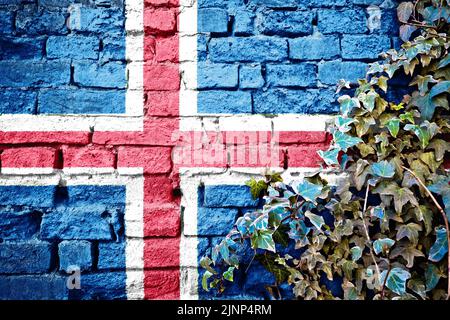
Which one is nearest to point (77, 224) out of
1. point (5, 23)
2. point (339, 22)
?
point (5, 23)

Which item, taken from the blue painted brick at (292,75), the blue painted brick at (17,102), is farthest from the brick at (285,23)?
the blue painted brick at (17,102)

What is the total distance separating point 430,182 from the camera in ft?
4.32

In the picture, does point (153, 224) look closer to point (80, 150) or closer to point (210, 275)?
point (210, 275)

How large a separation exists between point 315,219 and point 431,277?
0.45 metres

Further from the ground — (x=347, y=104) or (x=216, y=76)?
(x=216, y=76)

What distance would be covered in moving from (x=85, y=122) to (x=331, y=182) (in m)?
0.94

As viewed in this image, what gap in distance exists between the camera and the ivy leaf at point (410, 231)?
4.20ft

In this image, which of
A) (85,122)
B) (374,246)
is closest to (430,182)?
(374,246)

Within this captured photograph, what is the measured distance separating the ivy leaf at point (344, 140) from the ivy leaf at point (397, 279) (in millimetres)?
440

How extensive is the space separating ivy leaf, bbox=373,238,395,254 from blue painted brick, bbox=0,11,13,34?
4.98ft

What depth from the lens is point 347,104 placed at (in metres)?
1.37

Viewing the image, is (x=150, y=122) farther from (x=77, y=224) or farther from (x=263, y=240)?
(x=263, y=240)

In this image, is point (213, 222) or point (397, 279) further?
point (213, 222)
